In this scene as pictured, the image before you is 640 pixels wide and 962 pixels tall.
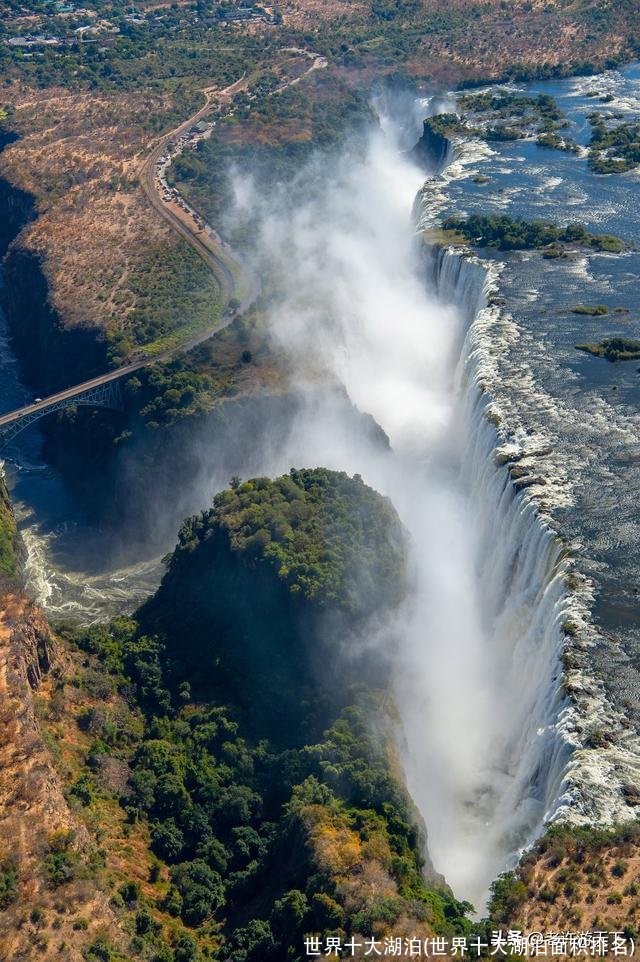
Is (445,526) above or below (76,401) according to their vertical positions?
below

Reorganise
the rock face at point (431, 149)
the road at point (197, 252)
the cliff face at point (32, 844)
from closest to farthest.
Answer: the cliff face at point (32, 844) → the road at point (197, 252) → the rock face at point (431, 149)

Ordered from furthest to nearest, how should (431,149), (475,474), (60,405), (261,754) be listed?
(431,149) → (60,405) → (475,474) → (261,754)

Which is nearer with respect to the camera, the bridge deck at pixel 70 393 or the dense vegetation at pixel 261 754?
the dense vegetation at pixel 261 754

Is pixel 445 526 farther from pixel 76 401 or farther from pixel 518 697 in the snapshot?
pixel 76 401

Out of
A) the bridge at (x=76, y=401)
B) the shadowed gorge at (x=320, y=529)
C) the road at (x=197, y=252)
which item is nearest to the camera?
the shadowed gorge at (x=320, y=529)

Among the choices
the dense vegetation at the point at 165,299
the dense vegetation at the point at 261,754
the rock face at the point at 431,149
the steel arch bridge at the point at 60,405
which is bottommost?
the dense vegetation at the point at 261,754

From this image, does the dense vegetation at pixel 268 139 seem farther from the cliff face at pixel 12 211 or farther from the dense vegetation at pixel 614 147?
the dense vegetation at pixel 614 147

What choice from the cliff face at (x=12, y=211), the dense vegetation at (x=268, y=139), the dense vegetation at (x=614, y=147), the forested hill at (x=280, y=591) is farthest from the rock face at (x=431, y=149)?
the forested hill at (x=280, y=591)

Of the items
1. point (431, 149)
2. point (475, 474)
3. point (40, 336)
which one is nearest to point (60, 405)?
point (40, 336)
